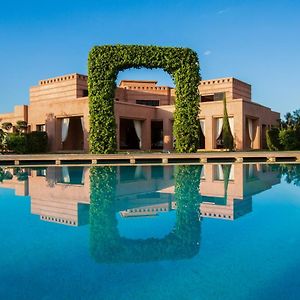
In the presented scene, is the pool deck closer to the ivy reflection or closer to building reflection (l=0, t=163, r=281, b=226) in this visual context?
building reflection (l=0, t=163, r=281, b=226)

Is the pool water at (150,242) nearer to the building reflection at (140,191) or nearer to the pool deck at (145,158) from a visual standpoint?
the building reflection at (140,191)

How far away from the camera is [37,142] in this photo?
79.1 ft

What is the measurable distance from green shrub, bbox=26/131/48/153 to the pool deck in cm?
699

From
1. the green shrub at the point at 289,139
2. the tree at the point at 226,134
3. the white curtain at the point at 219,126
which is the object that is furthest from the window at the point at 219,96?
the green shrub at the point at 289,139

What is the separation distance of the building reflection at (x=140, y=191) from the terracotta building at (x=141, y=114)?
9.88 metres

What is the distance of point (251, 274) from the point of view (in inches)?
138

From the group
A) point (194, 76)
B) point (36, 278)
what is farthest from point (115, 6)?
point (36, 278)

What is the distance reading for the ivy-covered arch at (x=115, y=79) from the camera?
18.6 meters

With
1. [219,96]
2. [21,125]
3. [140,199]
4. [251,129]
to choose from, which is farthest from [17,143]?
[140,199]

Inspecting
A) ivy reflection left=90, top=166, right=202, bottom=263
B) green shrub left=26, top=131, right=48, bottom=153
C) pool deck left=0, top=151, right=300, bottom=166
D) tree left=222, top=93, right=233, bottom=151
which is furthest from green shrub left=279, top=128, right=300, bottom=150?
green shrub left=26, top=131, right=48, bottom=153

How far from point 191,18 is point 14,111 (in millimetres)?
17496

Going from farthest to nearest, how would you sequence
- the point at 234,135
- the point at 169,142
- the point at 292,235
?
1. the point at 169,142
2. the point at 234,135
3. the point at 292,235

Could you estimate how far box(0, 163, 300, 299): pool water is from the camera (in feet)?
10.7

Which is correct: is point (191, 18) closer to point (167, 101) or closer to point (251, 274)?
point (167, 101)
